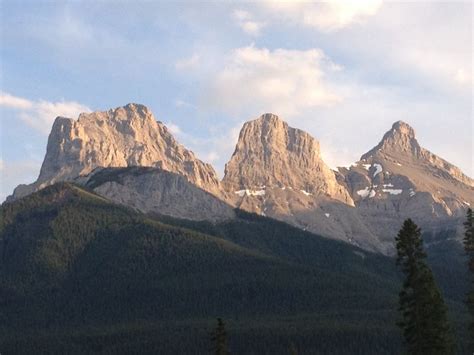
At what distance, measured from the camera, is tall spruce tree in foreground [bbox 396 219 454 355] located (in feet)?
238

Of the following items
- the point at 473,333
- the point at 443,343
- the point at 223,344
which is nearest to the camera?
the point at 443,343

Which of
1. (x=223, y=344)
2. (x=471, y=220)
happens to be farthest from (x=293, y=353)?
(x=471, y=220)

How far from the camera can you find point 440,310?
239ft

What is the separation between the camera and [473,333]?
273 feet

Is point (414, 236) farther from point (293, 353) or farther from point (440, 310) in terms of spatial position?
point (293, 353)

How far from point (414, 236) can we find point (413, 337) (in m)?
7.85

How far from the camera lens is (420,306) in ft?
241

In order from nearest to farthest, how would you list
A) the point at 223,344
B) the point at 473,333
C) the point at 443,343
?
the point at 443,343 → the point at 223,344 → the point at 473,333

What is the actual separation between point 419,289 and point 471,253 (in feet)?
42.2

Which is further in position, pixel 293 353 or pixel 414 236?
pixel 293 353

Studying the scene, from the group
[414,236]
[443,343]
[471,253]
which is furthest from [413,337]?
[471,253]

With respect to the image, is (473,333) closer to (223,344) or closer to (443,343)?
(443,343)

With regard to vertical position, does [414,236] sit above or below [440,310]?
above

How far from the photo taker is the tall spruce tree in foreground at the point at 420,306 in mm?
72438
